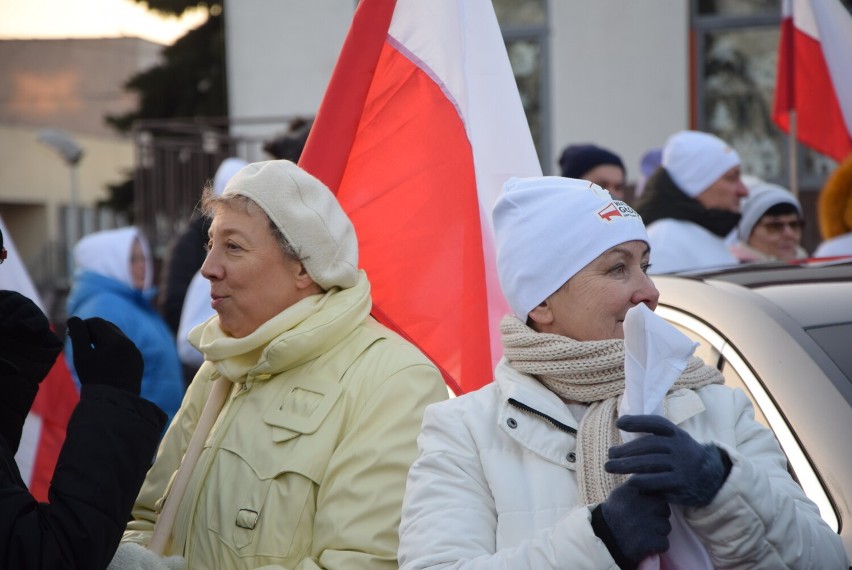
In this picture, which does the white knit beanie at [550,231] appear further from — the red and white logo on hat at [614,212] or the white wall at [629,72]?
the white wall at [629,72]

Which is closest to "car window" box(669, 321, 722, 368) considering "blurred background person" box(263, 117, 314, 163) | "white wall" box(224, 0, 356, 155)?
"blurred background person" box(263, 117, 314, 163)

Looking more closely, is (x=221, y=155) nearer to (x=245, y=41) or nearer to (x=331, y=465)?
(x=245, y=41)

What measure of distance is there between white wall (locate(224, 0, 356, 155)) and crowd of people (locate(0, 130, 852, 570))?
25.5 feet

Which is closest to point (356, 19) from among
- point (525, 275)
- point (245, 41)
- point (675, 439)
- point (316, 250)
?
point (316, 250)

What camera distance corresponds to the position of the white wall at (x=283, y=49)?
11125mm

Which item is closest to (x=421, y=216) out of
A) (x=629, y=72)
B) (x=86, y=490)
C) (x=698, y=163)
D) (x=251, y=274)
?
(x=251, y=274)

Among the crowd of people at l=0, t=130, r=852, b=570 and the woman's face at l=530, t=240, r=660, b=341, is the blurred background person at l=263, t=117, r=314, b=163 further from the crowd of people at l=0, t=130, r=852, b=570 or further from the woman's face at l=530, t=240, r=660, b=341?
the woman's face at l=530, t=240, r=660, b=341

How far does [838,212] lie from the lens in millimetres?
6234

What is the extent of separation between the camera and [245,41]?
1128 centimetres

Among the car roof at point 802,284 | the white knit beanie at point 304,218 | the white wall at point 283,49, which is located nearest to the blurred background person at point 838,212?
the car roof at point 802,284

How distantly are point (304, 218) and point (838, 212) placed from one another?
384cm

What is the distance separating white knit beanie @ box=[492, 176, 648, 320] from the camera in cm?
271

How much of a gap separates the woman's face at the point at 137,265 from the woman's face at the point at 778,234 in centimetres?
333

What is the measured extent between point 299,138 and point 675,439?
4.03 m
